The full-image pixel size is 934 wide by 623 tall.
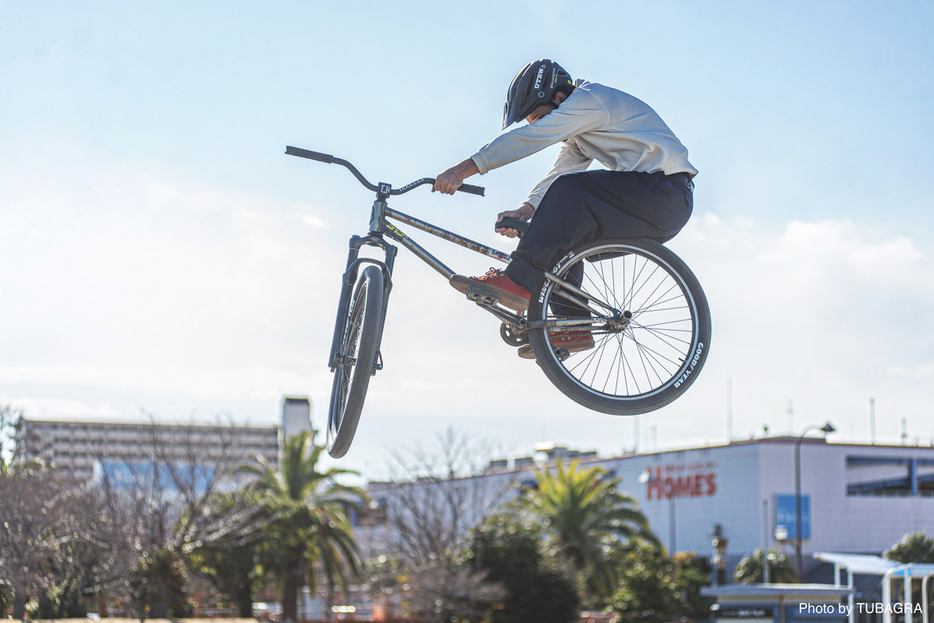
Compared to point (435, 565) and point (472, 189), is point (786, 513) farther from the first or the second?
point (472, 189)

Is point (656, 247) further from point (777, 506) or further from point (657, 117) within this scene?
point (777, 506)

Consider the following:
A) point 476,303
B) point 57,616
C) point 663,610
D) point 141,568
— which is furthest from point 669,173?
point 663,610

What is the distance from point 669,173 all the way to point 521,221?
0.83 meters

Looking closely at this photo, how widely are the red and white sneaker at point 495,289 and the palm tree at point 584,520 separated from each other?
34816 millimetres

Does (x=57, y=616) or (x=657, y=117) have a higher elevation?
(x=657, y=117)

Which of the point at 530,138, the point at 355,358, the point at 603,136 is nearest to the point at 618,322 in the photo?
the point at 603,136

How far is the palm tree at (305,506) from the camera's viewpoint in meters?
36.4

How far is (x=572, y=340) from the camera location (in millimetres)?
5559

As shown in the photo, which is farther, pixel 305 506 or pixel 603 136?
pixel 305 506

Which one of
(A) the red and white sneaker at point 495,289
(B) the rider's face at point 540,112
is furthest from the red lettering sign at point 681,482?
(B) the rider's face at point 540,112

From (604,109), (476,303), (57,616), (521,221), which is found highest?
(604,109)

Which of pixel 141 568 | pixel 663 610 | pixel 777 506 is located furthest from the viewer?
pixel 777 506

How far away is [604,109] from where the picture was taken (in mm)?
5238

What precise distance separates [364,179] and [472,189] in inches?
22.5
